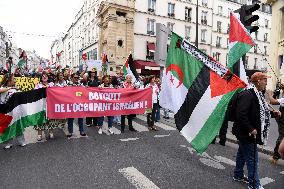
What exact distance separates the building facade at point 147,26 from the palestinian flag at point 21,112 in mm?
28696

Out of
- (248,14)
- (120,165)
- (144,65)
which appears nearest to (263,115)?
(120,165)

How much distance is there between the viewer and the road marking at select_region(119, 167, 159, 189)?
194 inches

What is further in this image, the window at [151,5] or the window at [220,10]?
the window at [220,10]

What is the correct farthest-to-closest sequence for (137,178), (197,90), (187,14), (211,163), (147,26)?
(187,14) < (147,26) < (211,163) < (197,90) < (137,178)

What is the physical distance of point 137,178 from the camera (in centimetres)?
529

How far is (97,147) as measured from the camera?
7.51m

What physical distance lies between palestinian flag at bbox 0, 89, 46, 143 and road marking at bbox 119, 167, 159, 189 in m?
3.45

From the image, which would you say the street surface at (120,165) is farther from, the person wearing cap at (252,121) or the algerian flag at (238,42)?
the algerian flag at (238,42)

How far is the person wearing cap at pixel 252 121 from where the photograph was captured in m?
4.53

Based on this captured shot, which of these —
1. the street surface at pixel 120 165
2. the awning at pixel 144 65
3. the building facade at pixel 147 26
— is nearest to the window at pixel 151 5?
the building facade at pixel 147 26

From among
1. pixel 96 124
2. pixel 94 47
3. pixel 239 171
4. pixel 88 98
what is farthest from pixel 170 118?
pixel 94 47

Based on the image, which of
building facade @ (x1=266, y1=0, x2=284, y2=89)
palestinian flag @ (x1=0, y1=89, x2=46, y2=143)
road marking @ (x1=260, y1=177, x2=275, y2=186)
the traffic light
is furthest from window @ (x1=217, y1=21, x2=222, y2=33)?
road marking @ (x1=260, y1=177, x2=275, y2=186)

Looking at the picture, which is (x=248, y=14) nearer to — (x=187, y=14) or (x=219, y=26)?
(x=187, y=14)

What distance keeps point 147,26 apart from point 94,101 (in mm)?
31780
